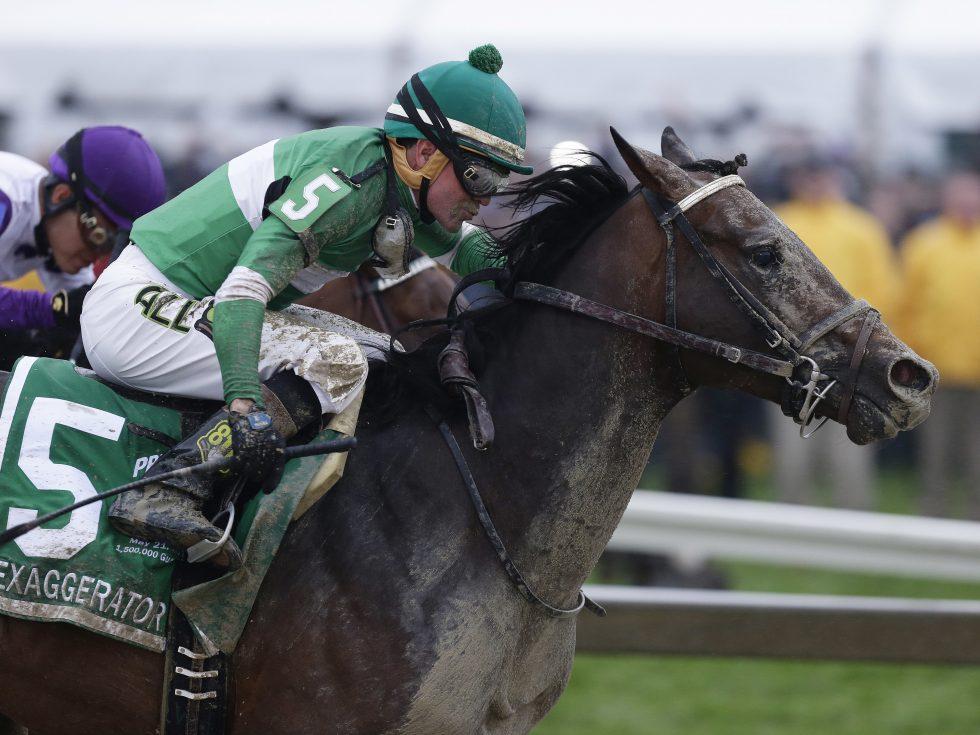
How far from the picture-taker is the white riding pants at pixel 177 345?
3.41 m

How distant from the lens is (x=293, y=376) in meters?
3.42

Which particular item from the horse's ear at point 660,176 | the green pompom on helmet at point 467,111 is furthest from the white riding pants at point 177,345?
the horse's ear at point 660,176

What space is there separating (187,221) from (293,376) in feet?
1.74

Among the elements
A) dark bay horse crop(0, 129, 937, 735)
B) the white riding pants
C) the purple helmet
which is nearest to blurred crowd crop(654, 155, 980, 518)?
the purple helmet

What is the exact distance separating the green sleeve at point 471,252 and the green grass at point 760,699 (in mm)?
2670

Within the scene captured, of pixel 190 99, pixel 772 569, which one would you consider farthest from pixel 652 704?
pixel 190 99

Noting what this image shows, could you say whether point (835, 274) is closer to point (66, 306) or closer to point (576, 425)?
point (576, 425)

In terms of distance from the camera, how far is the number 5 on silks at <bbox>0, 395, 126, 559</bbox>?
11.2 ft

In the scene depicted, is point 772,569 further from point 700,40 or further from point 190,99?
point 190,99

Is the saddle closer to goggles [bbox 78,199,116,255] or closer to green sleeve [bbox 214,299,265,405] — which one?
green sleeve [bbox 214,299,265,405]

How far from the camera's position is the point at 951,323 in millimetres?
9148

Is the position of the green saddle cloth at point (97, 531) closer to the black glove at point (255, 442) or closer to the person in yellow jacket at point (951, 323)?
the black glove at point (255, 442)

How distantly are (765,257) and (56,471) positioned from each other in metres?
1.87

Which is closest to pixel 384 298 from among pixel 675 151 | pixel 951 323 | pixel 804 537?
pixel 675 151
